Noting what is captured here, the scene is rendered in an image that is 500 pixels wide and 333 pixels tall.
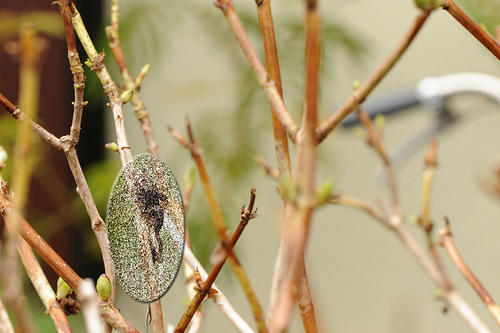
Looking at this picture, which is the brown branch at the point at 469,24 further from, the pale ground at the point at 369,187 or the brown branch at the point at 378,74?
the pale ground at the point at 369,187

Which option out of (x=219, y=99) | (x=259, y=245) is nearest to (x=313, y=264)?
(x=259, y=245)

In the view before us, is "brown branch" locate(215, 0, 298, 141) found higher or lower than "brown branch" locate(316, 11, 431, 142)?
higher

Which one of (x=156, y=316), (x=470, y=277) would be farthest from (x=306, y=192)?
(x=470, y=277)

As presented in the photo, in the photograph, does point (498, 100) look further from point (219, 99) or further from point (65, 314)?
point (219, 99)

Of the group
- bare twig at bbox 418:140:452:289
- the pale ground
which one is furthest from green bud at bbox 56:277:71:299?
the pale ground

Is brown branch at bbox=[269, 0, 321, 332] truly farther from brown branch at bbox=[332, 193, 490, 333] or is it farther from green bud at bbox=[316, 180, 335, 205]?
brown branch at bbox=[332, 193, 490, 333]

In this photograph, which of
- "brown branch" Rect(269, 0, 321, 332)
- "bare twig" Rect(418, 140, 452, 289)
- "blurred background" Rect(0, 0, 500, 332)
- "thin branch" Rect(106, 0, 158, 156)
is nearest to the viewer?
"brown branch" Rect(269, 0, 321, 332)

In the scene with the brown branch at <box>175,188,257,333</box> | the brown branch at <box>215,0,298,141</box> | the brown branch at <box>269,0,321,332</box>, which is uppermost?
the brown branch at <box>215,0,298,141</box>

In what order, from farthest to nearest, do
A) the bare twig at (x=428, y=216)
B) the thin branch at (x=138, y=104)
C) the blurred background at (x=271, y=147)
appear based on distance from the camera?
1. the blurred background at (x=271, y=147)
2. the bare twig at (x=428, y=216)
3. the thin branch at (x=138, y=104)

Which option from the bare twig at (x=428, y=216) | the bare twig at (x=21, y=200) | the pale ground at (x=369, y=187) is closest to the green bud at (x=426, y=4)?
the bare twig at (x=21, y=200)
